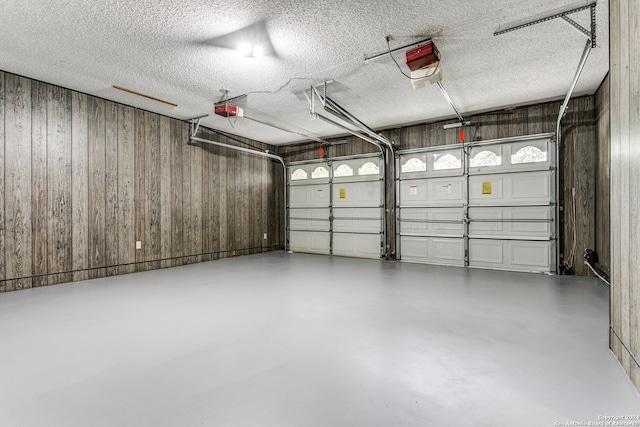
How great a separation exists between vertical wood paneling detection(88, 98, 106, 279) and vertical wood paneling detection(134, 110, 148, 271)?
1.52 ft

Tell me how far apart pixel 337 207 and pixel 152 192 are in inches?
145

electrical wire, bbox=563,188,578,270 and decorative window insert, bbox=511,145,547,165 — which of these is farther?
decorative window insert, bbox=511,145,547,165

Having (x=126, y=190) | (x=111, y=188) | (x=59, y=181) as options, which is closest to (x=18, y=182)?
(x=59, y=181)

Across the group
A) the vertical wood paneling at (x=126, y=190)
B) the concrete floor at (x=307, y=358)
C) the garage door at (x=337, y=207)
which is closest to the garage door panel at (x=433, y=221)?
the garage door at (x=337, y=207)

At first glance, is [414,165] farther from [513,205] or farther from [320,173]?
[320,173]

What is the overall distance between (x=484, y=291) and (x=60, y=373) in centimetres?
396

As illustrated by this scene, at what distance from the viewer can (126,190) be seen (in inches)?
190

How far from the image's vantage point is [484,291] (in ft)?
12.2

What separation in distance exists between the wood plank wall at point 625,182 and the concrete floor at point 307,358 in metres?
0.22

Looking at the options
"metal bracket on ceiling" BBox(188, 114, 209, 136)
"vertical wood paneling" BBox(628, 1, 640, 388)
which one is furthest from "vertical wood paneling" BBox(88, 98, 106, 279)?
"vertical wood paneling" BBox(628, 1, 640, 388)

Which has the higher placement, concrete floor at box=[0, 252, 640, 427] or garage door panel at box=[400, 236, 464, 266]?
garage door panel at box=[400, 236, 464, 266]

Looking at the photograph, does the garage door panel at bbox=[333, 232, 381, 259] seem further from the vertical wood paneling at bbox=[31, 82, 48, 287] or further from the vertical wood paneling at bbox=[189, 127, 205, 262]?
the vertical wood paneling at bbox=[31, 82, 48, 287]

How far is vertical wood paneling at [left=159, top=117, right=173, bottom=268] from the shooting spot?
533cm

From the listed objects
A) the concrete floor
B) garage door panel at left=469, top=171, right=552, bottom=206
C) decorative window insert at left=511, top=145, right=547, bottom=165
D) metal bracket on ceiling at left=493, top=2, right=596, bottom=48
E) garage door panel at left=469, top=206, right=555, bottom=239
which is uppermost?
metal bracket on ceiling at left=493, top=2, right=596, bottom=48
